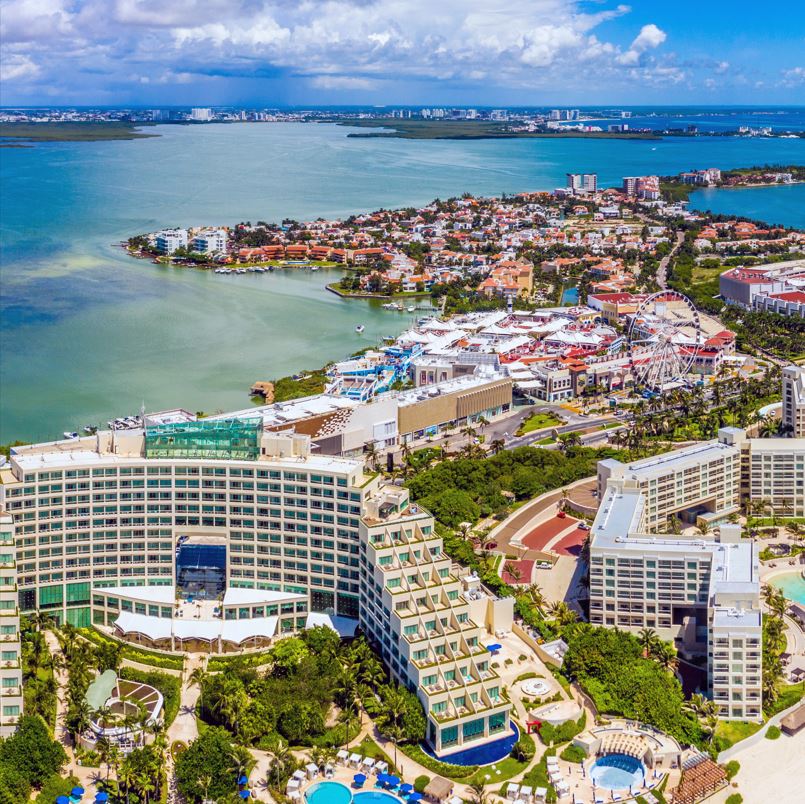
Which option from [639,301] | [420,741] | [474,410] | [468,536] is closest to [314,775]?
[420,741]

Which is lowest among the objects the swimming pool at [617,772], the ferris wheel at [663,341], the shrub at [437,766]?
the swimming pool at [617,772]

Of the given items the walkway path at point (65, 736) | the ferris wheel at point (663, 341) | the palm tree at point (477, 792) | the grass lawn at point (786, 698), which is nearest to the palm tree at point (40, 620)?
the walkway path at point (65, 736)

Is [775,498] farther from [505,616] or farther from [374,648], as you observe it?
[374,648]

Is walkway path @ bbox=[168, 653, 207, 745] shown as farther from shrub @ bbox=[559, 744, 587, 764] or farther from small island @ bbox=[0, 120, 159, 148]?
small island @ bbox=[0, 120, 159, 148]

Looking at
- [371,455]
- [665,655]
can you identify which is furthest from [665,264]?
[665,655]

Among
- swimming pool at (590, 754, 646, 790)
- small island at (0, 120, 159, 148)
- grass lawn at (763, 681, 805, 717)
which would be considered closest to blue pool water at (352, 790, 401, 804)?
swimming pool at (590, 754, 646, 790)

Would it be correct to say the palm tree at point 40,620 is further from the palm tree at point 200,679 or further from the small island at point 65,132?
the small island at point 65,132
